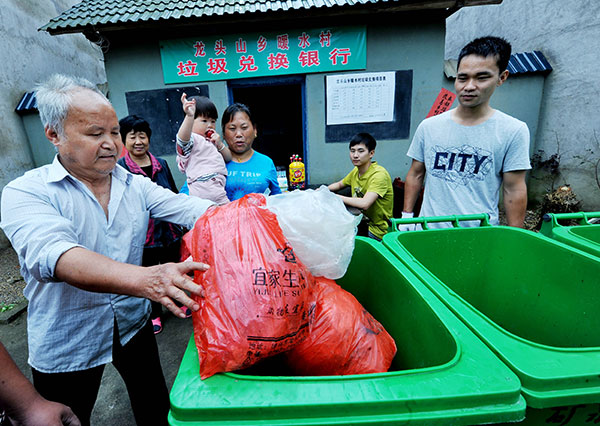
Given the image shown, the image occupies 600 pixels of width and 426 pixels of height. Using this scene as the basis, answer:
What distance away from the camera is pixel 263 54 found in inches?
169

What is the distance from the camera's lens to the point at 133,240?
1.25 metres

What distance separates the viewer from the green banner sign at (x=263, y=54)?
421 centimetres

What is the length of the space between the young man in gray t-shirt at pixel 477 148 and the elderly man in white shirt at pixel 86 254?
1629 millimetres

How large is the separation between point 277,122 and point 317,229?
7.43 metres

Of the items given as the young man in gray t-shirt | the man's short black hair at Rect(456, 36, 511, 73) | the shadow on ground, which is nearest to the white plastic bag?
the young man in gray t-shirt

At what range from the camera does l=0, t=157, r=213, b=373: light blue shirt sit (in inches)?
35.2

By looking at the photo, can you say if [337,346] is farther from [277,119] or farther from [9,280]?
[277,119]

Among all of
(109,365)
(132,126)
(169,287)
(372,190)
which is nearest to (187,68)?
(132,126)

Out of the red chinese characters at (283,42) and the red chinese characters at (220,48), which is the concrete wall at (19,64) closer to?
the red chinese characters at (220,48)

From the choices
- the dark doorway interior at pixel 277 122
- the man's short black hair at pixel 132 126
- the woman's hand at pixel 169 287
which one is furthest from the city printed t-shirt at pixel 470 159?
the dark doorway interior at pixel 277 122

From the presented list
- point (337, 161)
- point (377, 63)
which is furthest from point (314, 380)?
point (377, 63)

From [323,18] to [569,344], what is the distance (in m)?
4.56

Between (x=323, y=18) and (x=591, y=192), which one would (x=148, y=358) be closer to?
(x=323, y=18)

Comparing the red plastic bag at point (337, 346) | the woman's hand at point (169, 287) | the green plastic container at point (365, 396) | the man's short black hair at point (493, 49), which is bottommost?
the red plastic bag at point (337, 346)
